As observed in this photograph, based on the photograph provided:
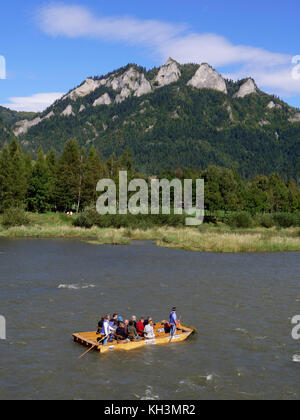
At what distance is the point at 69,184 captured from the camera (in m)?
106

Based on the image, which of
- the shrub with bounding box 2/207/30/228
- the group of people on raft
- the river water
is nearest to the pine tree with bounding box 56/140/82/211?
the shrub with bounding box 2/207/30/228

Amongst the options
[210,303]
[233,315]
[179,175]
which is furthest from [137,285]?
[179,175]

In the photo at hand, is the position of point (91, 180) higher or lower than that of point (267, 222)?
higher

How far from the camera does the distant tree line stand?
315ft

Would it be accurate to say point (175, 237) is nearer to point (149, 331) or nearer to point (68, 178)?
point (68, 178)

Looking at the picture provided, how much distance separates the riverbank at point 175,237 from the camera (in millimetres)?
64738

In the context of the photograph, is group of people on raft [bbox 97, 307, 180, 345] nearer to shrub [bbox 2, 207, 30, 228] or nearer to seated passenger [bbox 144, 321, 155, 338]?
seated passenger [bbox 144, 321, 155, 338]

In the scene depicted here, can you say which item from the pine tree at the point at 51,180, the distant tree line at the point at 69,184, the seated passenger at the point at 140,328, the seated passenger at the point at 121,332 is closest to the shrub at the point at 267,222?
the distant tree line at the point at 69,184

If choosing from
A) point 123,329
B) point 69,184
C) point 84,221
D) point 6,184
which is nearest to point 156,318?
point 123,329

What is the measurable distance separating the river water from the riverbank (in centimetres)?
867

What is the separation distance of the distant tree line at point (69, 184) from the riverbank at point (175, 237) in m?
8.64

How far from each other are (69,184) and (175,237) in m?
41.6

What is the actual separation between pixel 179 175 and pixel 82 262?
493 feet
